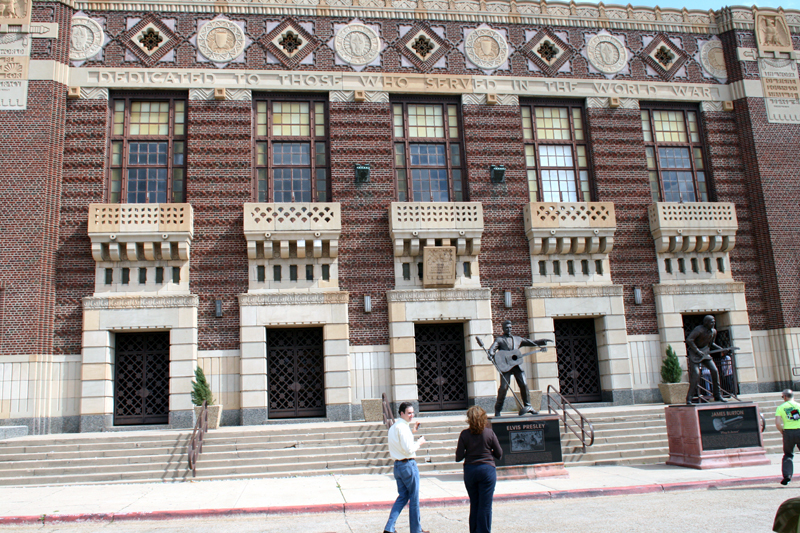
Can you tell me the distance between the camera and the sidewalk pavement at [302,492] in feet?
37.7

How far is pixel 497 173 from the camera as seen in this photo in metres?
23.3

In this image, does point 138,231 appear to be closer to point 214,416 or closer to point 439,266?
point 214,416

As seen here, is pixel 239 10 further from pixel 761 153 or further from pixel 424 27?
pixel 761 153

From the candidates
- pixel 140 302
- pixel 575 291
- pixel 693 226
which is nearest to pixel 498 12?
pixel 693 226

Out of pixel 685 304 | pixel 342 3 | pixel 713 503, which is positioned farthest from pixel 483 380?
pixel 342 3

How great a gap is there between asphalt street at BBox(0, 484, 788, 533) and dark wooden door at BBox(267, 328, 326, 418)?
10.1m

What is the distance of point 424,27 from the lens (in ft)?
79.8

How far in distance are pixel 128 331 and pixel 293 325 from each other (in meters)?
5.42

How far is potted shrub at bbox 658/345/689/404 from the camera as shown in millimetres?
22125

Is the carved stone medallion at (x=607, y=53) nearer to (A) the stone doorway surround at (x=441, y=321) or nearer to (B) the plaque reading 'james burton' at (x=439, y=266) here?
(B) the plaque reading 'james burton' at (x=439, y=266)

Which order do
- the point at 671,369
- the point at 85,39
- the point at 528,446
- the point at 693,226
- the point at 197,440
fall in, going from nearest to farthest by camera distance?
1. the point at 528,446
2. the point at 197,440
3. the point at 671,369
4. the point at 85,39
5. the point at 693,226

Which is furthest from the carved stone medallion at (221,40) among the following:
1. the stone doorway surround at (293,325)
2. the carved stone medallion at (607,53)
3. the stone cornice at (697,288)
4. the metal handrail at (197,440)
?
the stone cornice at (697,288)

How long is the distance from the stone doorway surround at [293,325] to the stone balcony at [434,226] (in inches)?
112

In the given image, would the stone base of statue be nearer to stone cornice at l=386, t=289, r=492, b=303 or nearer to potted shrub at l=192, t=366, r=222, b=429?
stone cornice at l=386, t=289, r=492, b=303
